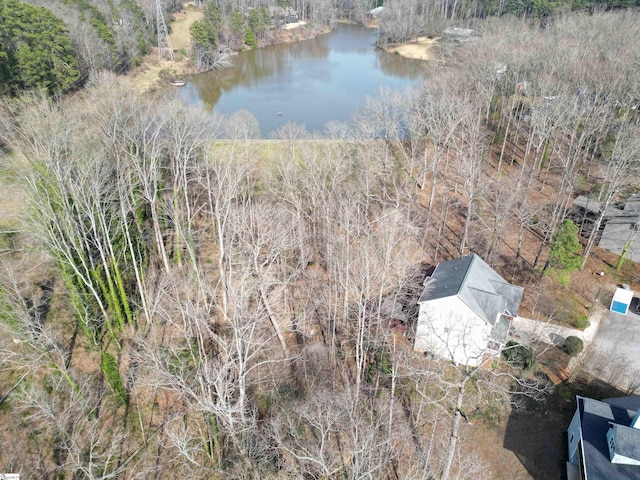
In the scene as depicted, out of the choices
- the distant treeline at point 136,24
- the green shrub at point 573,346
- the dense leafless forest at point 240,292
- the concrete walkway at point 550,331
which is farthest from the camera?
the distant treeline at point 136,24

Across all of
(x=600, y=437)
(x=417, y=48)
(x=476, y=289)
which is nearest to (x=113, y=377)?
(x=476, y=289)

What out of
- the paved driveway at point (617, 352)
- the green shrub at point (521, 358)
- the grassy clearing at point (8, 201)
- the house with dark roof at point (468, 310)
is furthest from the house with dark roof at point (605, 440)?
the grassy clearing at point (8, 201)

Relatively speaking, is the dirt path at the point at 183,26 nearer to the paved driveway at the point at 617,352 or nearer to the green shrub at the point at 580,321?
the green shrub at the point at 580,321

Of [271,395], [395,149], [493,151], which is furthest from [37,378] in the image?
[493,151]

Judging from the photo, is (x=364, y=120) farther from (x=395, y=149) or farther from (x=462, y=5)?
(x=462, y=5)

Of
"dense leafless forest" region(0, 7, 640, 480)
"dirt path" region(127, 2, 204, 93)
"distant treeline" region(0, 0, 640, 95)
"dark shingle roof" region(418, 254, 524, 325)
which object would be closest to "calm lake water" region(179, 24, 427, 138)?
"dirt path" region(127, 2, 204, 93)

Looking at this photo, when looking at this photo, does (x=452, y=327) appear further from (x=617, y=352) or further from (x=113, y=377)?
(x=113, y=377)
